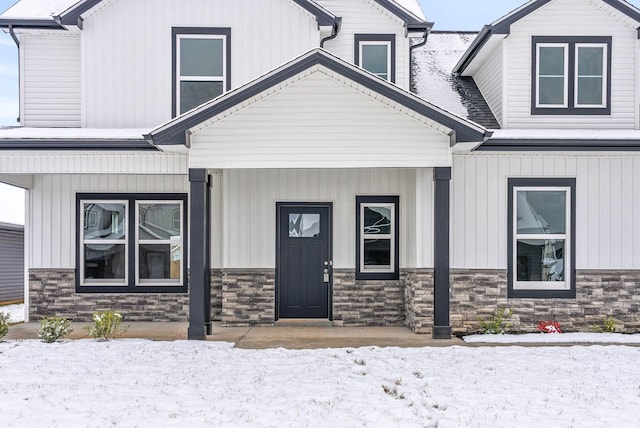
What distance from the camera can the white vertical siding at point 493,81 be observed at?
35.1 ft

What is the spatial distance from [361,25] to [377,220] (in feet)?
13.2

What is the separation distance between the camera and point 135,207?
37.0 feet

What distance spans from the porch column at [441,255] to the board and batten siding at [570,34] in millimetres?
2235

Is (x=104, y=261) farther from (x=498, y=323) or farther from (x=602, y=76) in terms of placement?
(x=602, y=76)

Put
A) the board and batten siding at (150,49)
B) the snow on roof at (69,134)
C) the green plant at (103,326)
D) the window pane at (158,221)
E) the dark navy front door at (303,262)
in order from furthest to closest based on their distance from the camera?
1. the window pane at (158,221)
2. the dark navy front door at (303,262)
3. the board and batten siding at (150,49)
4. the snow on roof at (69,134)
5. the green plant at (103,326)

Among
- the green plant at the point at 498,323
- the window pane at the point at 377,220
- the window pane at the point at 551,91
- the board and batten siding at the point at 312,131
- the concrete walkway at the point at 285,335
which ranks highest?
the window pane at the point at 551,91

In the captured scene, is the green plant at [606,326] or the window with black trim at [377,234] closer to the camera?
the green plant at [606,326]

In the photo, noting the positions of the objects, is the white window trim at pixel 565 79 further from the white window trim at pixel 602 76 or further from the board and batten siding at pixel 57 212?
the board and batten siding at pixel 57 212

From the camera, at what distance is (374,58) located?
11602mm

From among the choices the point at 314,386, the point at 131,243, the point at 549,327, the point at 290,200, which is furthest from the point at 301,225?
the point at 314,386

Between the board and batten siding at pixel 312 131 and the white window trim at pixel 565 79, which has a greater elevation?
the white window trim at pixel 565 79

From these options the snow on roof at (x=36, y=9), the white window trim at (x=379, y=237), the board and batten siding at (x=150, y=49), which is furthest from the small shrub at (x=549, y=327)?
the snow on roof at (x=36, y=9)

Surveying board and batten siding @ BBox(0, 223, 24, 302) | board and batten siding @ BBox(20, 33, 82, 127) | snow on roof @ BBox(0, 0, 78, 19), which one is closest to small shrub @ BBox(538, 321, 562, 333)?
board and batten siding @ BBox(20, 33, 82, 127)

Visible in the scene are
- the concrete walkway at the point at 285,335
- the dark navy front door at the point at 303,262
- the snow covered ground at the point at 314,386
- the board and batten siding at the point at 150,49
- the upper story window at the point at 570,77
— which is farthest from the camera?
the dark navy front door at the point at 303,262
